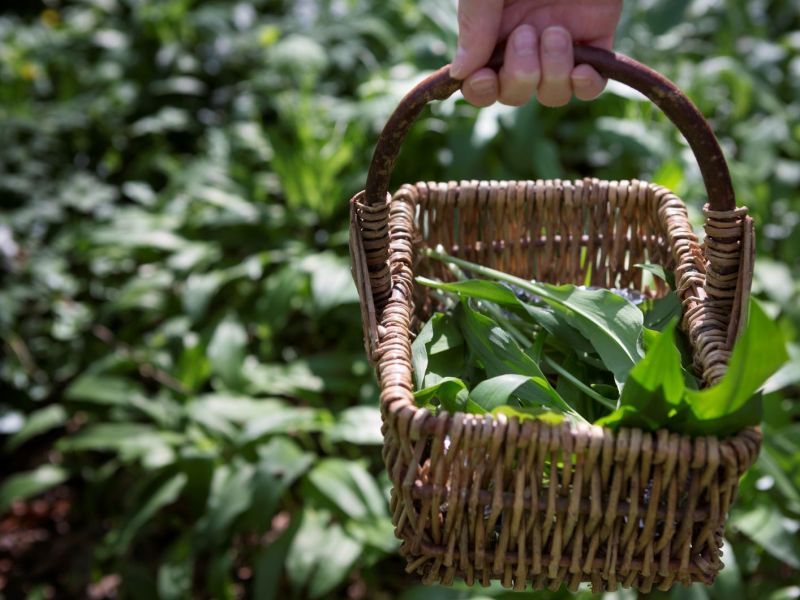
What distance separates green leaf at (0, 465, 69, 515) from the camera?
2.25 metres

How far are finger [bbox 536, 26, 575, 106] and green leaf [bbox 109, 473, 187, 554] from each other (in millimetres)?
1392

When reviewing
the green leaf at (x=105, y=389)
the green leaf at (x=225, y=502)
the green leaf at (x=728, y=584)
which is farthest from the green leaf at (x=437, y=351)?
the green leaf at (x=105, y=389)

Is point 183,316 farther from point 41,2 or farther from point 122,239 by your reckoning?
point 41,2

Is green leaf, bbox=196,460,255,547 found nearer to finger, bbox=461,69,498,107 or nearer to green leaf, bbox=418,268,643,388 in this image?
green leaf, bbox=418,268,643,388

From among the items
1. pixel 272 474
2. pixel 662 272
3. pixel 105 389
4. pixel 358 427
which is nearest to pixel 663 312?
pixel 662 272

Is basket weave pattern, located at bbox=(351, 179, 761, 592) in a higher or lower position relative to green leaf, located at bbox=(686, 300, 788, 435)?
lower

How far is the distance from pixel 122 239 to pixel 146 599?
1027 millimetres

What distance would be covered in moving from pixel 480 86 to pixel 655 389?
0.43 m

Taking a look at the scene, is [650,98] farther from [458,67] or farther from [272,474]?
[272,474]

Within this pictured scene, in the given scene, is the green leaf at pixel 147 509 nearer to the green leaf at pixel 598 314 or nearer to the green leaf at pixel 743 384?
the green leaf at pixel 598 314

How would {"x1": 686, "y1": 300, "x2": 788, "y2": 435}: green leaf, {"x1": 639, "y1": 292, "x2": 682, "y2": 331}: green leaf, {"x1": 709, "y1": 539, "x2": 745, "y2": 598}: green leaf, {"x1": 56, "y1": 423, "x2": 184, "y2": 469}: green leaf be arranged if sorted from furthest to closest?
{"x1": 56, "y1": 423, "x2": 184, "y2": 469}: green leaf, {"x1": 709, "y1": 539, "x2": 745, "y2": 598}: green leaf, {"x1": 639, "y1": 292, "x2": 682, "y2": 331}: green leaf, {"x1": 686, "y1": 300, "x2": 788, "y2": 435}: green leaf

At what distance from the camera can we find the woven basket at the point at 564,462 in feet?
2.95

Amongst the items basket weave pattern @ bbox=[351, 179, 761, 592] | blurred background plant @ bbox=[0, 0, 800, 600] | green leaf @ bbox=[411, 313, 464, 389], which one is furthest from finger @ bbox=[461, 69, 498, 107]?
blurred background plant @ bbox=[0, 0, 800, 600]

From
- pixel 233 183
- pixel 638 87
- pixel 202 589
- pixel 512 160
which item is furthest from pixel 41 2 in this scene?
pixel 638 87
